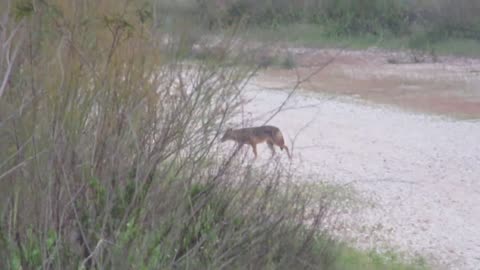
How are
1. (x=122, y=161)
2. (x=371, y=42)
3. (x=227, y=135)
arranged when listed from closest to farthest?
Result: (x=122, y=161), (x=227, y=135), (x=371, y=42)

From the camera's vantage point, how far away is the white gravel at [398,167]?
12.1 m

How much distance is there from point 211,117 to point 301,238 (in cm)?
95

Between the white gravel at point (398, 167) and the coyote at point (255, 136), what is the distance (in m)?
0.24

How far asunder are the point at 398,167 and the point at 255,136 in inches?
305

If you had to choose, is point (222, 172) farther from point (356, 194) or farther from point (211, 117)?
point (356, 194)

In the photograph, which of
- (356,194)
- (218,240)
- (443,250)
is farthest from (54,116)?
(356,194)

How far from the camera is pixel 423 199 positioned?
49.6ft

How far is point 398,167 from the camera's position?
60.4ft

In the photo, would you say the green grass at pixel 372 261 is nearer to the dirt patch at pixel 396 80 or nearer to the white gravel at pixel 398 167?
the white gravel at pixel 398 167

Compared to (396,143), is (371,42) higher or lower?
lower

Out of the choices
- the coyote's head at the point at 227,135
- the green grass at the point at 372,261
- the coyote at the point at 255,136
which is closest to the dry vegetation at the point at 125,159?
the coyote's head at the point at 227,135

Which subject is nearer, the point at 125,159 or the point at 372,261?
the point at 125,159

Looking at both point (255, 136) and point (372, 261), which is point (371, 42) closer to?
point (255, 136)

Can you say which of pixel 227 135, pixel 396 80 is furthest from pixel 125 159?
pixel 396 80
